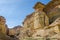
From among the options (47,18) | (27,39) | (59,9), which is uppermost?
(59,9)

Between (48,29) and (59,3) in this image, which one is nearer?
(48,29)

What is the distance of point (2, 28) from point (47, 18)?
8006mm

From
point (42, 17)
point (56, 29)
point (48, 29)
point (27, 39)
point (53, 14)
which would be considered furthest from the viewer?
point (53, 14)

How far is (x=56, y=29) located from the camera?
64.4 feet

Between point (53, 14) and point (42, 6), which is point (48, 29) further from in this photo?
point (42, 6)

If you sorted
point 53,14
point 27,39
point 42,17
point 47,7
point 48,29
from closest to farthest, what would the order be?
point 27,39, point 48,29, point 42,17, point 53,14, point 47,7

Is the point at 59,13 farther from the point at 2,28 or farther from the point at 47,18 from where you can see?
the point at 2,28

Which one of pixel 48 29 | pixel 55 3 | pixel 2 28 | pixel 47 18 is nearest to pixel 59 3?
pixel 55 3

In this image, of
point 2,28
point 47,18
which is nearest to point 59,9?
point 47,18

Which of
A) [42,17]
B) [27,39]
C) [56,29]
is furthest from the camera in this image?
[42,17]

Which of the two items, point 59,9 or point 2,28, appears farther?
point 59,9

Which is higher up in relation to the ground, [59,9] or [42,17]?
[59,9]

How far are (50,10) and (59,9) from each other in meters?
2.34

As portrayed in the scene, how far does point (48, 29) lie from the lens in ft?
69.1
